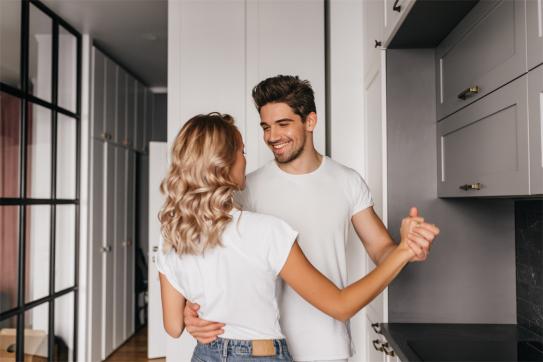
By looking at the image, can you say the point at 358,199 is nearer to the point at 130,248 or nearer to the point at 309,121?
the point at 309,121

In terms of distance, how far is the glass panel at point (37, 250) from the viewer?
3.25 metres

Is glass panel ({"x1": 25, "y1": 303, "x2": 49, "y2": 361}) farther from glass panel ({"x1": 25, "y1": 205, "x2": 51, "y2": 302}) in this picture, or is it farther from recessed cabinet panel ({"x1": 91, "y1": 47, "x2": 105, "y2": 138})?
recessed cabinet panel ({"x1": 91, "y1": 47, "x2": 105, "y2": 138})

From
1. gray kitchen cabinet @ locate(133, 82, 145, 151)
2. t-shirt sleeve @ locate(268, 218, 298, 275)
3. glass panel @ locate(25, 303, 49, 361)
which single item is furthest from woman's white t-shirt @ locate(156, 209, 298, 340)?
gray kitchen cabinet @ locate(133, 82, 145, 151)

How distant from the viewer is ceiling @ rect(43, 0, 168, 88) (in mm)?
3465

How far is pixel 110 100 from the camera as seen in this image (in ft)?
15.0

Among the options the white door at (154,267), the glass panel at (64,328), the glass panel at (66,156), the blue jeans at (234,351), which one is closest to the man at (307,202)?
the blue jeans at (234,351)

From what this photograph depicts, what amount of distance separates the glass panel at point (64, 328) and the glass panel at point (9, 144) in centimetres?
115

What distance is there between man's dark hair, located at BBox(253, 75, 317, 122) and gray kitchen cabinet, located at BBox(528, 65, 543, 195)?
0.86m

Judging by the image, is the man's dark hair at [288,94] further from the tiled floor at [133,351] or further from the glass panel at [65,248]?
the tiled floor at [133,351]

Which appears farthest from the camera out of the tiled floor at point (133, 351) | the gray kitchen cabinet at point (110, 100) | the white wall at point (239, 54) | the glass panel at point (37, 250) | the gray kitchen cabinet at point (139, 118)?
the gray kitchen cabinet at point (139, 118)

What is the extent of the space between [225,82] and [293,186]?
3.84 ft

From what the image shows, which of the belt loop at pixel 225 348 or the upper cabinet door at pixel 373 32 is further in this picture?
the upper cabinet door at pixel 373 32

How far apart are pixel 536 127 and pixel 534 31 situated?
9.2 inches

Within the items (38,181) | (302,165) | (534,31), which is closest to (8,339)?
(38,181)
